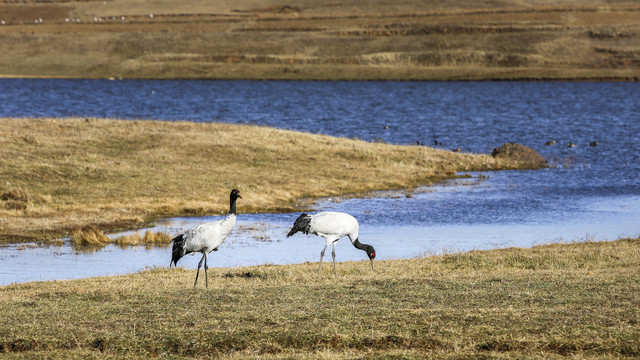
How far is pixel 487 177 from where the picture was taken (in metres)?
48.4

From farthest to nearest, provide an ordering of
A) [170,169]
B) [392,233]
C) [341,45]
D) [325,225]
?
[341,45] → [170,169] → [392,233] → [325,225]

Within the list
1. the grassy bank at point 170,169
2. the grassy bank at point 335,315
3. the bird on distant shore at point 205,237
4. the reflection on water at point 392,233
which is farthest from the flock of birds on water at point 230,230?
the grassy bank at point 170,169

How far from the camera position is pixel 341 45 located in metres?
149

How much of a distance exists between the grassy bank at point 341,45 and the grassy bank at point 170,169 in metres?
88.4

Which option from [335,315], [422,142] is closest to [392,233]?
[335,315]

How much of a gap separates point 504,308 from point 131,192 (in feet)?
78.0

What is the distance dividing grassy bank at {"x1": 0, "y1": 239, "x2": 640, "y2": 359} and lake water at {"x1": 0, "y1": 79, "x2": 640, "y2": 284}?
22.7 feet

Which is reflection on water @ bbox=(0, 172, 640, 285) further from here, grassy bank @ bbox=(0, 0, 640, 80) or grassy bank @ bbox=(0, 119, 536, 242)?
grassy bank @ bbox=(0, 0, 640, 80)

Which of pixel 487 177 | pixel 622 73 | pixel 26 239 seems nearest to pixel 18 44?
pixel 622 73

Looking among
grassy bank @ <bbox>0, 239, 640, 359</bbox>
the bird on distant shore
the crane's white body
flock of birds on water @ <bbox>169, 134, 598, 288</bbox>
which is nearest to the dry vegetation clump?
grassy bank @ <bbox>0, 239, 640, 359</bbox>

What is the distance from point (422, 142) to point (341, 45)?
87.2 m

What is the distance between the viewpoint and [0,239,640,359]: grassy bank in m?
13.6

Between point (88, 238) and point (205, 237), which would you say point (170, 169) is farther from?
point (205, 237)

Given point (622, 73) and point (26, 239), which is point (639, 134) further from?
point (622, 73)
